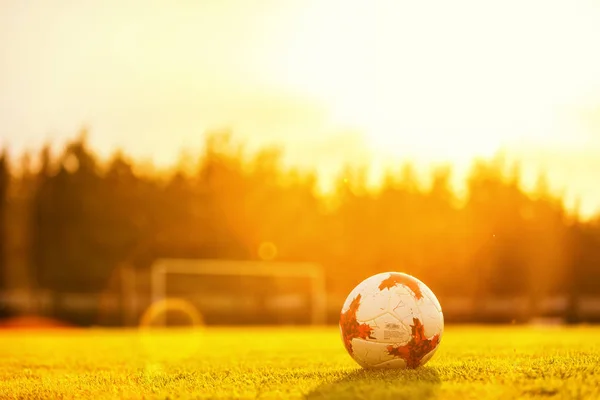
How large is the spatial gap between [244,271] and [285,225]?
9868 millimetres

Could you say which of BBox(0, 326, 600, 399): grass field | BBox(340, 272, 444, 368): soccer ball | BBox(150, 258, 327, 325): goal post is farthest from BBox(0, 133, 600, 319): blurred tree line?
BBox(340, 272, 444, 368): soccer ball

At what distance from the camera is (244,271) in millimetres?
41156

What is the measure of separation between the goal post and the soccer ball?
31786 mm

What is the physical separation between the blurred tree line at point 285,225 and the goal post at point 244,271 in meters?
1.08

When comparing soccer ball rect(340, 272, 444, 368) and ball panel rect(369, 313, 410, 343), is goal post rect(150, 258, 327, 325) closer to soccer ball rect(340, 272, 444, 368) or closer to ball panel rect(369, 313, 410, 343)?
soccer ball rect(340, 272, 444, 368)

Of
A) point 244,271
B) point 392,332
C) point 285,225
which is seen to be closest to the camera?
point 392,332

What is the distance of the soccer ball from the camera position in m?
6.34

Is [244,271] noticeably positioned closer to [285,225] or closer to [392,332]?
[285,225]

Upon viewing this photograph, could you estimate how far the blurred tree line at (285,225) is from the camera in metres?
45.1

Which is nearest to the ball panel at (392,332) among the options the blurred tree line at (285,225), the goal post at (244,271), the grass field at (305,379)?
the grass field at (305,379)

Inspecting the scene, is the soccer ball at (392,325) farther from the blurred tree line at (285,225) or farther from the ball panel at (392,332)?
the blurred tree line at (285,225)

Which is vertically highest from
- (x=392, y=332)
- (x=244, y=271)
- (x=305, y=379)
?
(x=392, y=332)

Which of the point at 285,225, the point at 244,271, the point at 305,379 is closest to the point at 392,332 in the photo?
the point at 305,379

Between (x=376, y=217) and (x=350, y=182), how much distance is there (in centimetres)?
501
